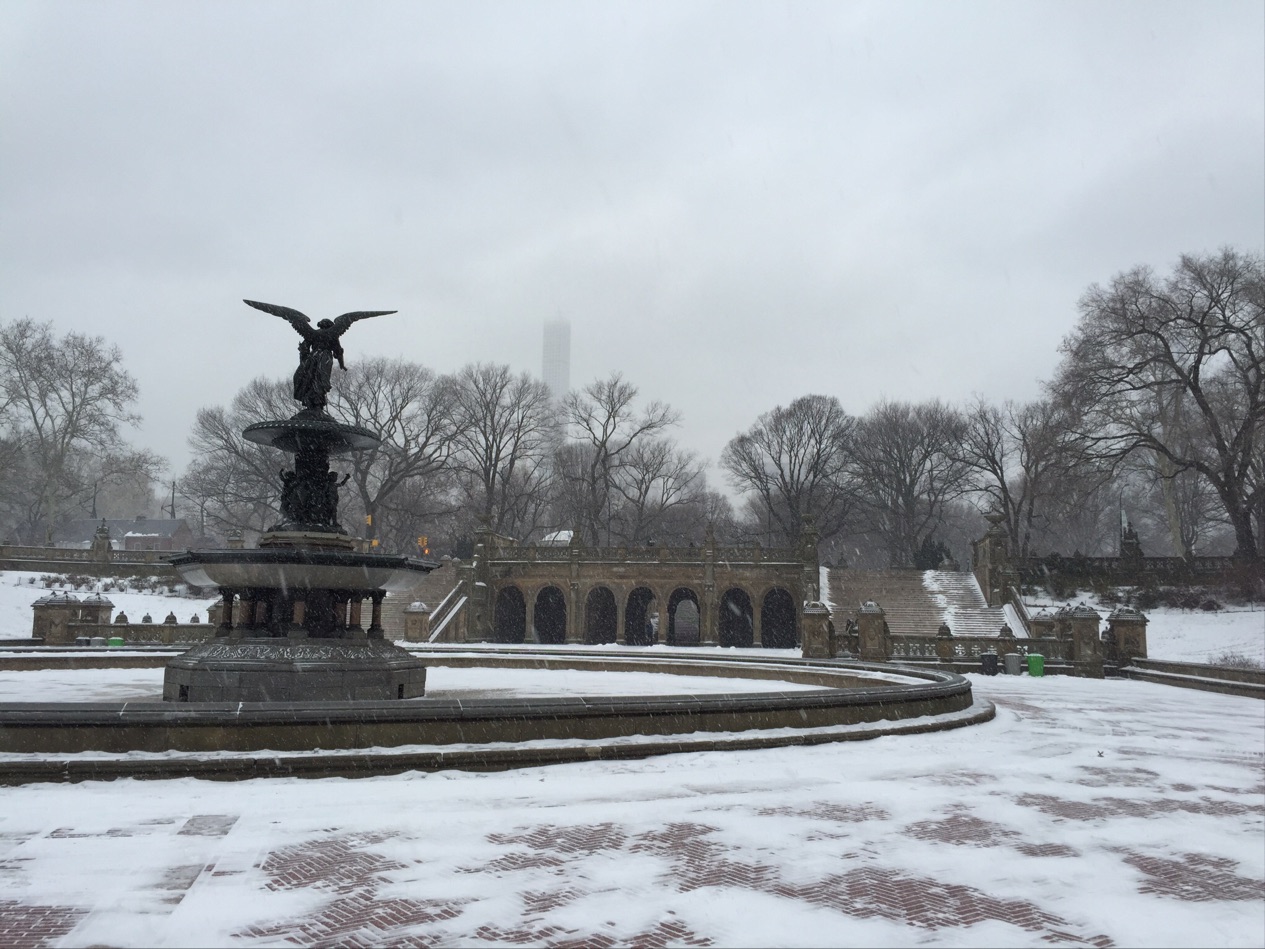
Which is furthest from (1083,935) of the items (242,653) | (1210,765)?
(242,653)

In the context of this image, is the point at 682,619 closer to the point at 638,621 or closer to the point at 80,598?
the point at 638,621

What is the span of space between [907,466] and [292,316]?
5617 centimetres

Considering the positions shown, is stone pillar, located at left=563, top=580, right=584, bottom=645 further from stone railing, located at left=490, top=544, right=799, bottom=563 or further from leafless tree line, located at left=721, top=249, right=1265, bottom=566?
leafless tree line, located at left=721, top=249, right=1265, bottom=566

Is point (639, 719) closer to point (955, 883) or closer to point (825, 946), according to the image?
point (955, 883)

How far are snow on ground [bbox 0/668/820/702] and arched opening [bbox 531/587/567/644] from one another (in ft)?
81.7

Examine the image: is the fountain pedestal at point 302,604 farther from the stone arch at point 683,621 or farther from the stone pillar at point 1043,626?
the stone arch at point 683,621

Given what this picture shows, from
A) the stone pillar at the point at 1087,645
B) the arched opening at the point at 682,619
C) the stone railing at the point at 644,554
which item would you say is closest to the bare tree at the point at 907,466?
the arched opening at the point at 682,619

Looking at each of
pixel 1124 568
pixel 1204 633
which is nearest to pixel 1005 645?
pixel 1204 633

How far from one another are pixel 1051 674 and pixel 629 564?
21234 mm

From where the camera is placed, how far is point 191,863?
5.63m

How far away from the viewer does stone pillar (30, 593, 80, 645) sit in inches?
989

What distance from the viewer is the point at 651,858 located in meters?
6.08

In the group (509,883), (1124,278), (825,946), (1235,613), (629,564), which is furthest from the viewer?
(629,564)

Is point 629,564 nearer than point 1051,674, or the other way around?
point 1051,674
